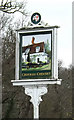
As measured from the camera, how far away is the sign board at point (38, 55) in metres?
14.1

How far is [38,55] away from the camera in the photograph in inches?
557

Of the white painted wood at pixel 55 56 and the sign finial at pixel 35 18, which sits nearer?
the white painted wood at pixel 55 56

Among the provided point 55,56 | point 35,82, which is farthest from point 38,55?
point 35,82

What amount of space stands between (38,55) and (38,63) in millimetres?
301

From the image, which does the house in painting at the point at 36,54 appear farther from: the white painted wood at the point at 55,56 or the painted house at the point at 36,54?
the white painted wood at the point at 55,56

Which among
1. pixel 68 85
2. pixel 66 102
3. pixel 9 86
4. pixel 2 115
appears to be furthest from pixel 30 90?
pixel 68 85

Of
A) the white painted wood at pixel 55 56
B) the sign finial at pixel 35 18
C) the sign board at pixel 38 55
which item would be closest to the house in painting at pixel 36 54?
the sign board at pixel 38 55

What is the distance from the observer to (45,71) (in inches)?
556

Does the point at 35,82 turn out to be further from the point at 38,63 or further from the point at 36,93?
the point at 38,63

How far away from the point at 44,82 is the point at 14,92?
12040 millimetres

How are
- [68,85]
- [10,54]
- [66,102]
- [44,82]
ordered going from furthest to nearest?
[68,85], [66,102], [10,54], [44,82]

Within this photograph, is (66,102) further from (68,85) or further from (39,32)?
(39,32)

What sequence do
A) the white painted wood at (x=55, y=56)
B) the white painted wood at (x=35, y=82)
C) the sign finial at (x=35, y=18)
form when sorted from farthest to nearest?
the sign finial at (x=35, y=18) < the white painted wood at (x=55, y=56) < the white painted wood at (x=35, y=82)

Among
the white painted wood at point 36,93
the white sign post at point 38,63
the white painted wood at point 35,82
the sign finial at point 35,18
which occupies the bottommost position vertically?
the white painted wood at point 36,93
